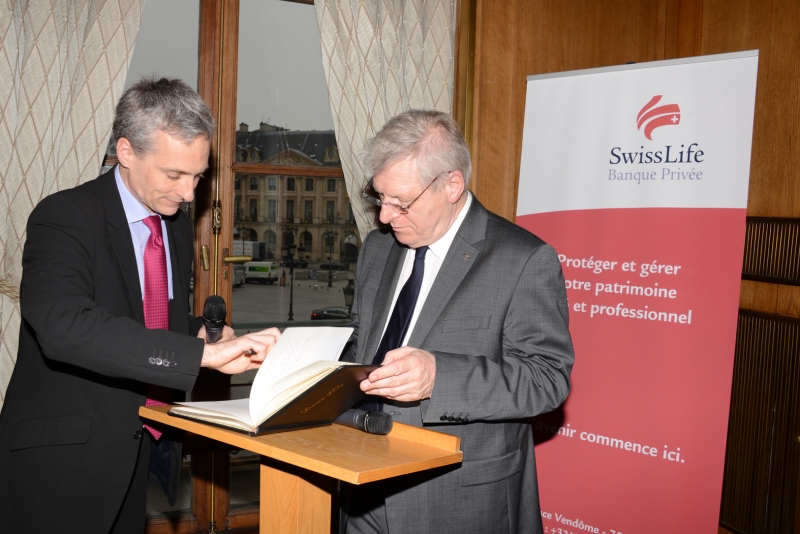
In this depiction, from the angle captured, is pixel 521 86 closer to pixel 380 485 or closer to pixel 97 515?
pixel 380 485

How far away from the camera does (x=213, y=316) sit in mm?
2002

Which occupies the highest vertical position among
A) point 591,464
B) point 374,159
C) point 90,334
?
point 374,159

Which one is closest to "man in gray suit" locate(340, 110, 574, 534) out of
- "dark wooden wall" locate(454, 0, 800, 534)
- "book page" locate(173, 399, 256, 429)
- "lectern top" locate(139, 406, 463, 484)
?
"lectern top" locate(139, 406, 463, 484)

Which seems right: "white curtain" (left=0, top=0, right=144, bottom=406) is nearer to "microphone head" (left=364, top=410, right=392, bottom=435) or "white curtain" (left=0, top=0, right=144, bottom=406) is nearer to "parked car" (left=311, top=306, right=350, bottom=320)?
"parked car" (left=311, top=306, right=350, bottom=320)

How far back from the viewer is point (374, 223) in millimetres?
3740

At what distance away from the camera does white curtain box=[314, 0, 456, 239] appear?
3611 mm

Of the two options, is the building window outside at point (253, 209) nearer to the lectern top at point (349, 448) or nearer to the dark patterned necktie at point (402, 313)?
the dark patterned necktie at point (402, 313)

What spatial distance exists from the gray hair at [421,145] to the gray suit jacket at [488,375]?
19cm

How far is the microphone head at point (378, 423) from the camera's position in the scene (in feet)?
5.29

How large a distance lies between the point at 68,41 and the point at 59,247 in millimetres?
1663

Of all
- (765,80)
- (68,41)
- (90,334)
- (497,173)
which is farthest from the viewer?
(497,173)

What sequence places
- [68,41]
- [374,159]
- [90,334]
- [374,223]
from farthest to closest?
[374,223], [68,41], [374,159], [90,334]

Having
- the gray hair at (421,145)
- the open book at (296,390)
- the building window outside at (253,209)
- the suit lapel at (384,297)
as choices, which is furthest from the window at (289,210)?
the open book at (296,390)

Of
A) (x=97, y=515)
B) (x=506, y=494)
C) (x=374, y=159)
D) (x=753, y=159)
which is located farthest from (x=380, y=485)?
(x=753, y=159)
